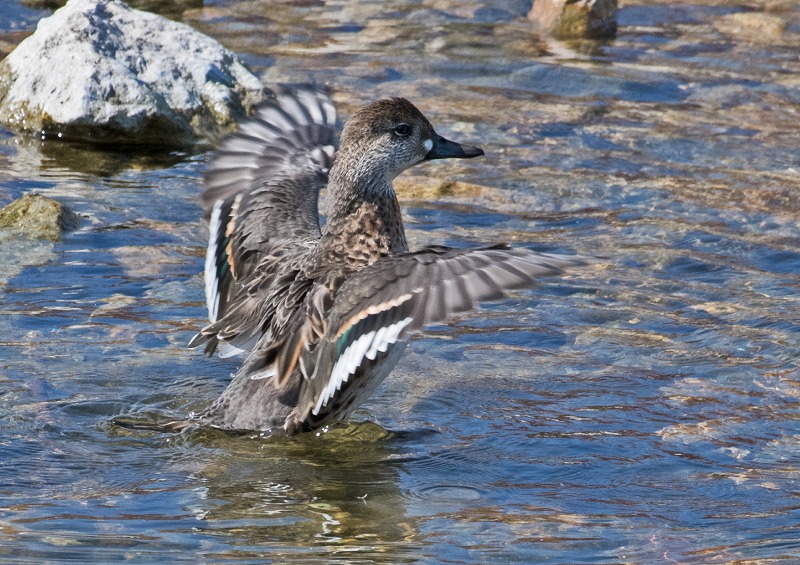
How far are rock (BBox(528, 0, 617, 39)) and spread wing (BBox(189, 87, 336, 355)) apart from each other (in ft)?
21.3

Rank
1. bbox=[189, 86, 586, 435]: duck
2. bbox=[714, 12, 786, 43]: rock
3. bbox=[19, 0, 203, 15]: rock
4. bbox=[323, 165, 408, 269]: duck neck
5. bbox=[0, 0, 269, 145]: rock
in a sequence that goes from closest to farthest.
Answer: bbox=[189, 86, 586, 435]: duck, bbox=[323, 165, 408, 269]: duck neck, bbox=[0, 0, 269, 145]: rock, bbox=[714, 12, 786, 43]: rock, bbox=[19, 0, 203, 15]: rock

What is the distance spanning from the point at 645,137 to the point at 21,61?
494cm

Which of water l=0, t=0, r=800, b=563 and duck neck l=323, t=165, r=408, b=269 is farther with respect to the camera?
duck neck l=323, t=165, r=408, b=269

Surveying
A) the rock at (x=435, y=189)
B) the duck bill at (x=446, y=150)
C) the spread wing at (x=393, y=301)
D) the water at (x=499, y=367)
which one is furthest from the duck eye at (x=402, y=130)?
the rock at (x=435, y=189)

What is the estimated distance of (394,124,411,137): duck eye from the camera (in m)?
6.26

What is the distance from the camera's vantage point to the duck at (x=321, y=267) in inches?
200

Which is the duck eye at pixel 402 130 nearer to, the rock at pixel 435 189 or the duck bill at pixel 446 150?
the duck bill at pixel 446 150

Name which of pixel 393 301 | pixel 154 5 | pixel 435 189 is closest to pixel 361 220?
pixel 393 301

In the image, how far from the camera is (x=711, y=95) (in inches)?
451

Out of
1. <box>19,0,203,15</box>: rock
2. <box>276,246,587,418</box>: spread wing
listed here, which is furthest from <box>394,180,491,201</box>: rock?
<box>19,0,203,15</box>: rock

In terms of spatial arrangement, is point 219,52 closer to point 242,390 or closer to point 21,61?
point 21,61

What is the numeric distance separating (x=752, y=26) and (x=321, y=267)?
29.3ft

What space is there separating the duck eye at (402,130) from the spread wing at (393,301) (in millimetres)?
1027

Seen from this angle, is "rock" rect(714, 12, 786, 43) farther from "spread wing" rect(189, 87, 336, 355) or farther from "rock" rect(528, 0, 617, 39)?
"spread wing" rect(189, 87, 336, 355)
